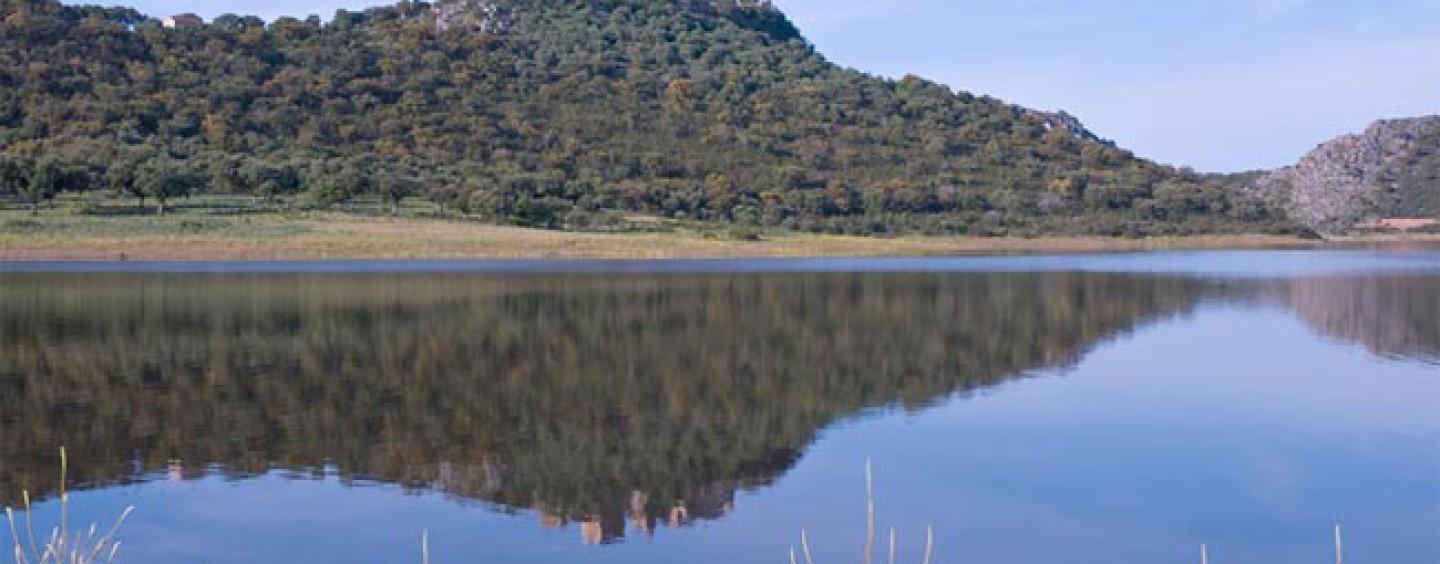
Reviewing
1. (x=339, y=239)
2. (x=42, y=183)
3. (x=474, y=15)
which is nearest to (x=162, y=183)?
(x=42, y=183)

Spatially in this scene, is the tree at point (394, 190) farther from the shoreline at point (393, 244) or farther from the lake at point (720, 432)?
the lake at point (720, 432)

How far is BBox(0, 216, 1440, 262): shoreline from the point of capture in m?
68.3

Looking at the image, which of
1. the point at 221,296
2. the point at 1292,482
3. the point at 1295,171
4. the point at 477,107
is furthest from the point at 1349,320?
the point at 1295,171

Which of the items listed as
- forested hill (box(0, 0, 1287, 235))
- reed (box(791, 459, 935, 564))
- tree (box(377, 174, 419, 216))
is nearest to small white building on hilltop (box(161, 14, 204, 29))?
forested hill (box(0, 0, 1287, 235))

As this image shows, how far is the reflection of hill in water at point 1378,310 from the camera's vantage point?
27953 mm

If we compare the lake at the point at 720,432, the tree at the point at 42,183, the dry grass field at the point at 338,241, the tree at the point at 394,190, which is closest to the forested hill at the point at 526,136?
the tree at the point at 42,183

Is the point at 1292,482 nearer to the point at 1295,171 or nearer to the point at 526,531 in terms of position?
the point at 526,531

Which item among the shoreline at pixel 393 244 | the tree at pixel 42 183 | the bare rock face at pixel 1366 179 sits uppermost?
the bare rock face at pixel 1366 179

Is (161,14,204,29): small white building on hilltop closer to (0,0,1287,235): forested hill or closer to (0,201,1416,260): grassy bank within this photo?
(0,0,1287,235): forested hill

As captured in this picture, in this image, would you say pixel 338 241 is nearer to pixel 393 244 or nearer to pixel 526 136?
pixel 393 244

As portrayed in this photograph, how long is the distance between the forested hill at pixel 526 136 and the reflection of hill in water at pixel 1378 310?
48.9 metres

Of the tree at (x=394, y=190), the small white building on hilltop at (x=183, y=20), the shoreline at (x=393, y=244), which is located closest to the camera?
the shoreline at (x=393, y=244)

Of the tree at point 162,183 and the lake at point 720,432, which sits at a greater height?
the tree at point 162,183

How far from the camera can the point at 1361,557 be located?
10781 mm
